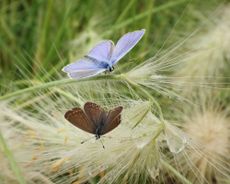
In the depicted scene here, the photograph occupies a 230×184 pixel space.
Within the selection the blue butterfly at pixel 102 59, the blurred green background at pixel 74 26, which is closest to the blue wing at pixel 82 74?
the blue butterfly at pixel 102 59

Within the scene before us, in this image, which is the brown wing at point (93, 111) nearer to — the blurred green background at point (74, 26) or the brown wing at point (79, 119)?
the brown wing at point (79, 119)

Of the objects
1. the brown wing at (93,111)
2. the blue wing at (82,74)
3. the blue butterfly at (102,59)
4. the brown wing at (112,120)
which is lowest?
the brown wing at (112,120)

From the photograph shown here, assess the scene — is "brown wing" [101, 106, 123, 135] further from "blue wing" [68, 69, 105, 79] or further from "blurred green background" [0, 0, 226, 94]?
"blurred green background" [0, 0, 226, 94]

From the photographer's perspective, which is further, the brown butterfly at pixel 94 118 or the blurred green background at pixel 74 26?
the blurred green background at pixel 74 26

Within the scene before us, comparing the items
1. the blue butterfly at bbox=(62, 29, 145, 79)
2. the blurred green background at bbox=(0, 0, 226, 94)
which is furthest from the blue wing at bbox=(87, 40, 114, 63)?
the blurred green background at bbox=(0, 0, 226, 94)

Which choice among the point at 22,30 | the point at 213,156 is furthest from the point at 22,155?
the point at 22,30

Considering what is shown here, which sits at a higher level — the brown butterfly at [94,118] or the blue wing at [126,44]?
the blue wing at [126,44]

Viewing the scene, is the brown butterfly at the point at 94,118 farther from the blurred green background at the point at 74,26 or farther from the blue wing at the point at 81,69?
the blurred green background at the point at 74,26

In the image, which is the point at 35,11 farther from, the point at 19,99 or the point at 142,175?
the point at 142,175
